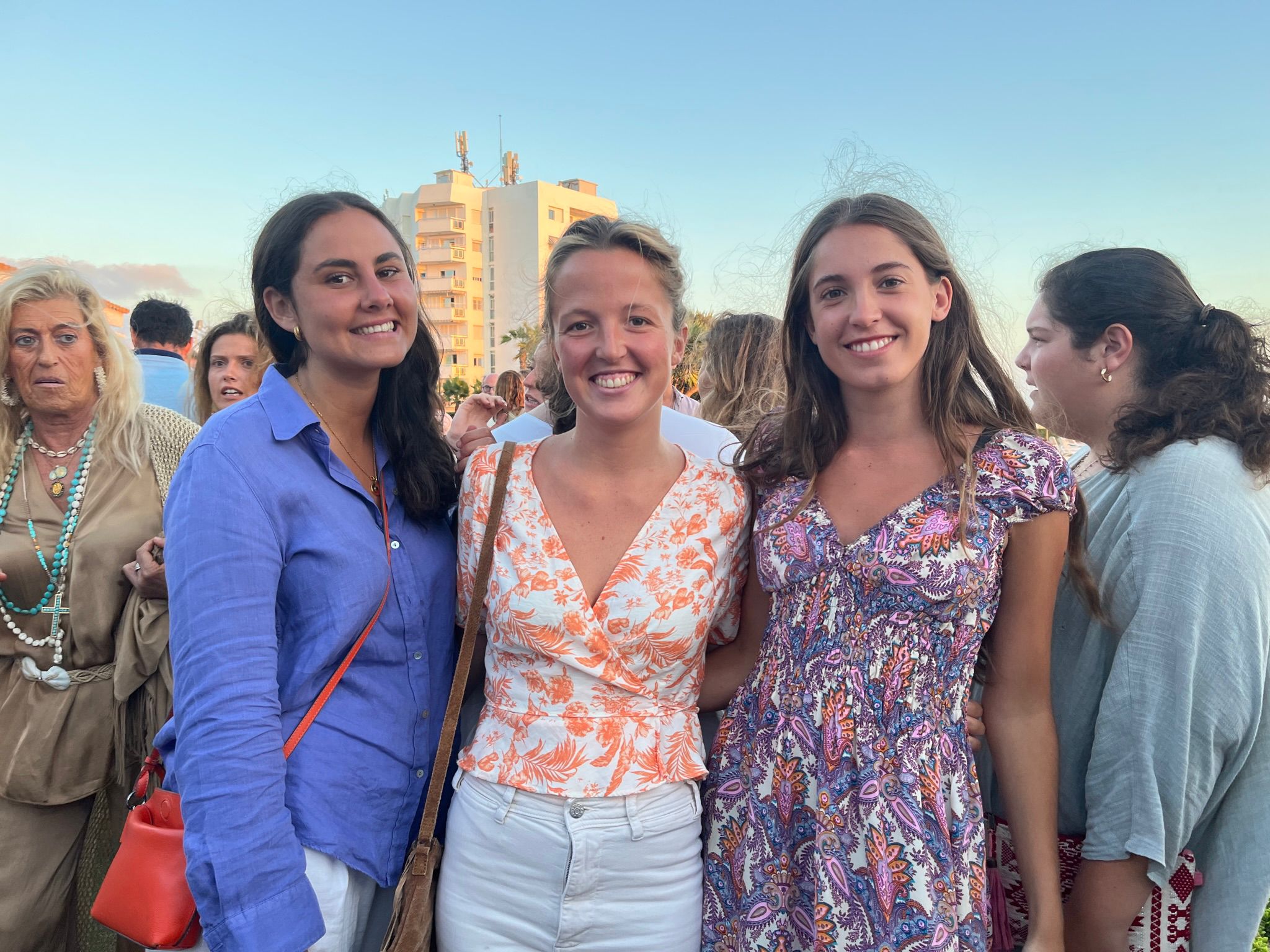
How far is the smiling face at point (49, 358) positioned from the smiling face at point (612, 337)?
194 centimetres

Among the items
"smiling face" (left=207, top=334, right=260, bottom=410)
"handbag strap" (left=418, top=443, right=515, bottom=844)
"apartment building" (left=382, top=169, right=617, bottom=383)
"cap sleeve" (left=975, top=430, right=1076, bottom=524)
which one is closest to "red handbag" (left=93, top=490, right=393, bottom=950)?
"handbag strap" (left=418, top=443, right=515, bottom=844)

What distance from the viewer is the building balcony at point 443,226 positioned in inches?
2496

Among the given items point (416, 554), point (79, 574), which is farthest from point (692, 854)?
point (79, 574)

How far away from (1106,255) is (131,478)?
3.12 meters

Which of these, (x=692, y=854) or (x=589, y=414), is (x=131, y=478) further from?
(x=692, y=854)

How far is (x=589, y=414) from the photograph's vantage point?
1927 mm

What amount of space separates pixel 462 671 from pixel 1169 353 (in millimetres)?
1880

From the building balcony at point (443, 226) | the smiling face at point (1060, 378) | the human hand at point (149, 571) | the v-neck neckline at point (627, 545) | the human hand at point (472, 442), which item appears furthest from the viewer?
the building balcony at point (443, 226)

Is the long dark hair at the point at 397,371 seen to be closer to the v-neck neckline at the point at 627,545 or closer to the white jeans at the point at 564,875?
the v-neck neckline at the point at 627,545

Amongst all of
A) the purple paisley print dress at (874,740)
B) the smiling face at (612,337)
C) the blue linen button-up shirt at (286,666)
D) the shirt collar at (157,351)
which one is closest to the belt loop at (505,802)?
the blue linen button-up shirt at (286,666)

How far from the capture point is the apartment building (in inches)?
2474

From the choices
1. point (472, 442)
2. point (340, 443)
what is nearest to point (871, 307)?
point (472, 442)

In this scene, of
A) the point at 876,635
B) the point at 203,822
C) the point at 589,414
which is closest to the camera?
the point at 203,822

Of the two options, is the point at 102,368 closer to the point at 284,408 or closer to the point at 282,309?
the point at 282,309
